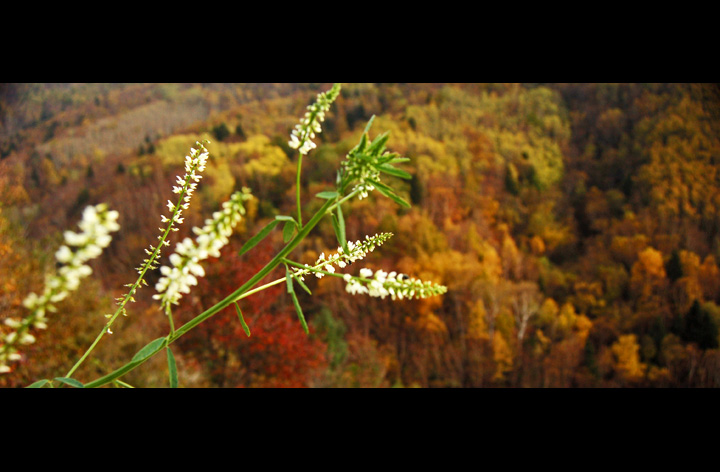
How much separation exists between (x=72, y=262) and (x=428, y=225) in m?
8.62

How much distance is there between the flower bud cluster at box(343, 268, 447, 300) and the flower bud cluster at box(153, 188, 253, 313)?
129mm

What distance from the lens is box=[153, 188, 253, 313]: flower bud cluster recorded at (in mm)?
394

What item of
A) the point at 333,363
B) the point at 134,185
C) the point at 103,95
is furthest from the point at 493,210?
the point at 103,95

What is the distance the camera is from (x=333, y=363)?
8.42m

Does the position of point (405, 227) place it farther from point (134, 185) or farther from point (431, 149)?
point (134, 185)

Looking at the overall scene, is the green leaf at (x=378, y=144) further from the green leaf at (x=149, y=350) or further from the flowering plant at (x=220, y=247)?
the green leaf at (x=149, y=350)

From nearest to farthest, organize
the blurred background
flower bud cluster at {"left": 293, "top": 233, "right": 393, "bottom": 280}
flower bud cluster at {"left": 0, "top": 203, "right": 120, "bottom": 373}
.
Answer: flower bud cluster at {"left": 0, "top": 203, "right": 120, "bottom": 373}, flower bud cluster at {"left": 293, "top": 233, "right": 393, "bottom": 280}, the blurred background

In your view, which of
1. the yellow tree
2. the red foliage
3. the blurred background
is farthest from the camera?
the yellow tree

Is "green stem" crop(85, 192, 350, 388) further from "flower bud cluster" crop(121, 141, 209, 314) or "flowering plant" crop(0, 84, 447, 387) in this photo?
"flower bud cluster" crop(121, 141, 209, 314)

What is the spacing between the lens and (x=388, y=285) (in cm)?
48

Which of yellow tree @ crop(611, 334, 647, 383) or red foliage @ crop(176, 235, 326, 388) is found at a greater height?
red foliage @ crop(176, 235, 326, 388)

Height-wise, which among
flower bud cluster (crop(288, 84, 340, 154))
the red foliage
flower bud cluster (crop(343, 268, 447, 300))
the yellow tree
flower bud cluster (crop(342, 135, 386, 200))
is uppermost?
flower bud cluster (crop(288, 84, 340, 154))

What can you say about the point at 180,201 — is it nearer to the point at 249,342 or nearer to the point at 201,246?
the point at 201,246

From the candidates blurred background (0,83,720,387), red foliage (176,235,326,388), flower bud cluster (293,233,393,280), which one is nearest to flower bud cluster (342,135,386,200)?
flower bud cluster (293,233,393,280)
